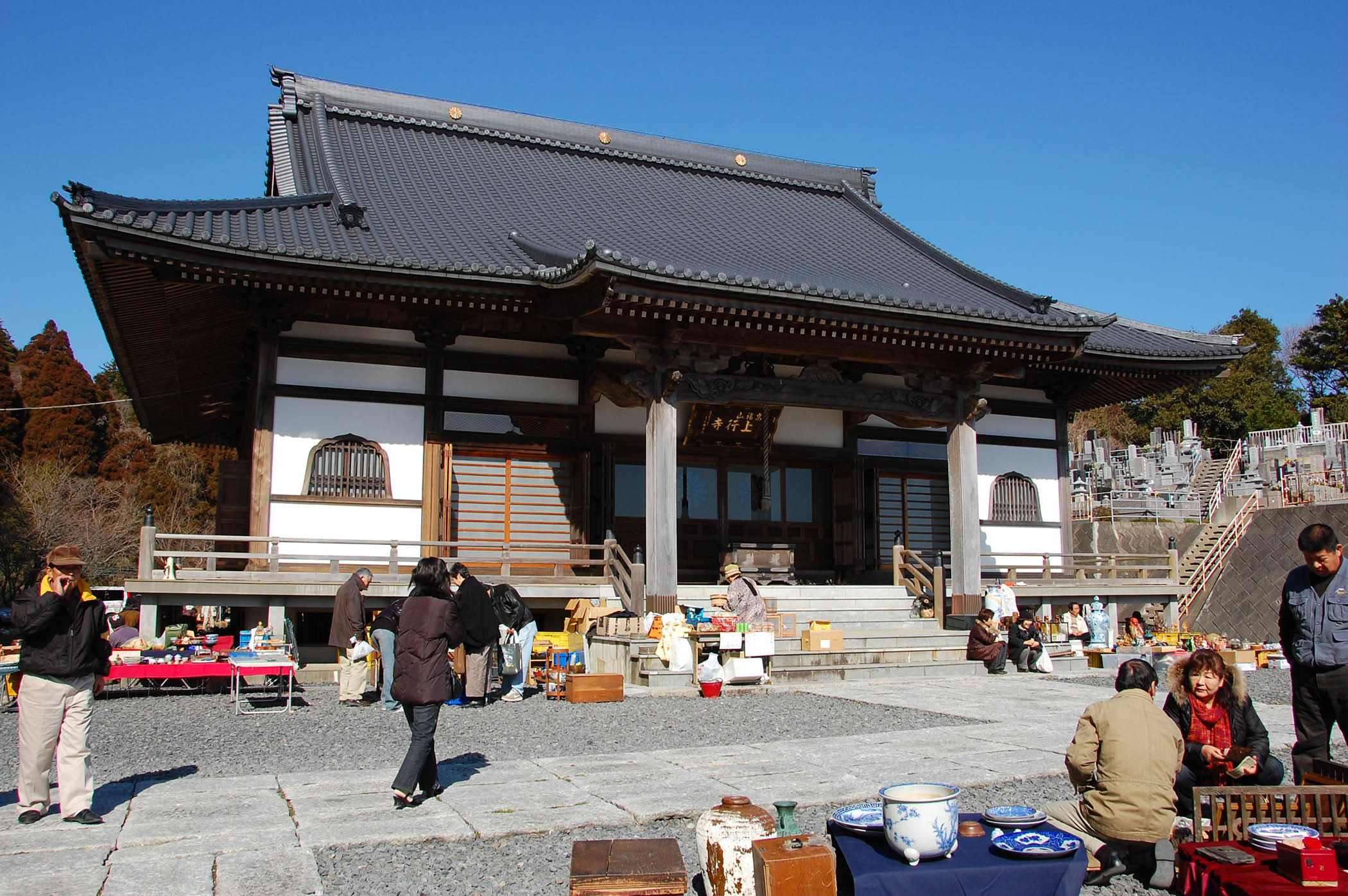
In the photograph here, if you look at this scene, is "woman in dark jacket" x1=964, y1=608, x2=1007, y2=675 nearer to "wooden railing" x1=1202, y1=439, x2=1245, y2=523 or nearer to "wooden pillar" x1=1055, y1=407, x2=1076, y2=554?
"wooden pillar" x1=1055, y1=407, x2=1076, y2=554

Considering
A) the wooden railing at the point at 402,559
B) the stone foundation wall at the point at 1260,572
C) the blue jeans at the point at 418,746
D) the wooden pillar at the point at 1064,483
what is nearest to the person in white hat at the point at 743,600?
the wooden railing at the point at 402,559

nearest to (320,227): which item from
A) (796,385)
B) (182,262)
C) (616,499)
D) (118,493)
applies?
(182,262)

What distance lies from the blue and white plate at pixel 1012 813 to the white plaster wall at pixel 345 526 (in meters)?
10.1

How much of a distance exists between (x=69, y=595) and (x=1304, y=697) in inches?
269

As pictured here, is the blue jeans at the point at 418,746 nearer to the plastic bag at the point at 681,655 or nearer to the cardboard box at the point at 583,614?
the plastic bag at the point at 681,655

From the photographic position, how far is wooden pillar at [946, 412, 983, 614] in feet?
49.3

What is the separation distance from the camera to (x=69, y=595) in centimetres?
562

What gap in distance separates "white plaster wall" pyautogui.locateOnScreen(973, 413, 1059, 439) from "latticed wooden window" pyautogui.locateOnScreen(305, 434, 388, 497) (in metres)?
9.98

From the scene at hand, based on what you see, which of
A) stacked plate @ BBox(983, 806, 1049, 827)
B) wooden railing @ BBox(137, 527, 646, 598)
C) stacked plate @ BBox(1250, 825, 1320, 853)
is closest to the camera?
stacked plate @ BBox(1250, 825, 1320, 853)

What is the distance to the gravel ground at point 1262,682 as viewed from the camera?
11.0 meters

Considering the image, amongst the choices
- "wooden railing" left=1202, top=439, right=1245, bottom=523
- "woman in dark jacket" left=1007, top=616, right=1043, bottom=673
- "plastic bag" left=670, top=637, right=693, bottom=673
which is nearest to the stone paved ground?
"plastic bag" left=670, top=637, right=693, bottom=673

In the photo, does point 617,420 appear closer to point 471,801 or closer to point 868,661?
point 868,661

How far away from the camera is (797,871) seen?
148 inches

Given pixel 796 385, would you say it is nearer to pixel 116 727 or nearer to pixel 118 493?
pixel 116 727
